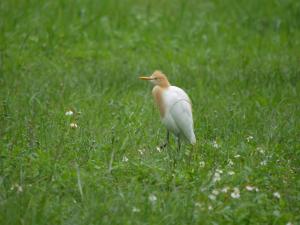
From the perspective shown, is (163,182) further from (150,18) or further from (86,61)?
(150,18)

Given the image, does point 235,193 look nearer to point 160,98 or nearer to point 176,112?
point 176,112

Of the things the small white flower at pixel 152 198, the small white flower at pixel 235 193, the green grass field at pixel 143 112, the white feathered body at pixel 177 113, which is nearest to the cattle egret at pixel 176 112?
the white feathered body at pixel 177 113

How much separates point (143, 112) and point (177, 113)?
124 centimetres

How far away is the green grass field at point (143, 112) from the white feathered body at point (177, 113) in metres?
0.24

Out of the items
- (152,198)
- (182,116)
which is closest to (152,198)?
(152,198)

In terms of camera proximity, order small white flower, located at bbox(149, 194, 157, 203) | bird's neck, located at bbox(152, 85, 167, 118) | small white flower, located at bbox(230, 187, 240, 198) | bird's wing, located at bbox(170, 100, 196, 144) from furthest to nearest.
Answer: bird's neck, located at bbox(152, 85, 167, 118)
bird's wing, located at bbox(170, 100, 196, 144)
small white flower, located at bbox(230, 187, 240, 198)
small white flower, located at bbox(149, 194, 157, 203)

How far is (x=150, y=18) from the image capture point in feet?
34.1

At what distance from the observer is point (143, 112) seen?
23.1ft

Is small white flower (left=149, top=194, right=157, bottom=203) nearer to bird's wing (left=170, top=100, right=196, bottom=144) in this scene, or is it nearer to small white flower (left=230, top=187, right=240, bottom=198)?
small white flower (left=230, top=187, right=240, bottom=198)

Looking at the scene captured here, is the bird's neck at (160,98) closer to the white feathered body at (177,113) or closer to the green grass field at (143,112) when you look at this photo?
the white feathered body at (177,113)

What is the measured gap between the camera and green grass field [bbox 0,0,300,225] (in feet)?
15.8

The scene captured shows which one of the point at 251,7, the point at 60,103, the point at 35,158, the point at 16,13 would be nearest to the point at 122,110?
the point at 60,103

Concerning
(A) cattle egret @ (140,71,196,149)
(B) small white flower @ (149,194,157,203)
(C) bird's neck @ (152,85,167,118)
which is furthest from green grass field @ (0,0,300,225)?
(C) bird's neck @ (152,85,167,118)

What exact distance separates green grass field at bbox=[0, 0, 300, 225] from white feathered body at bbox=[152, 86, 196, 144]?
0.24 m
